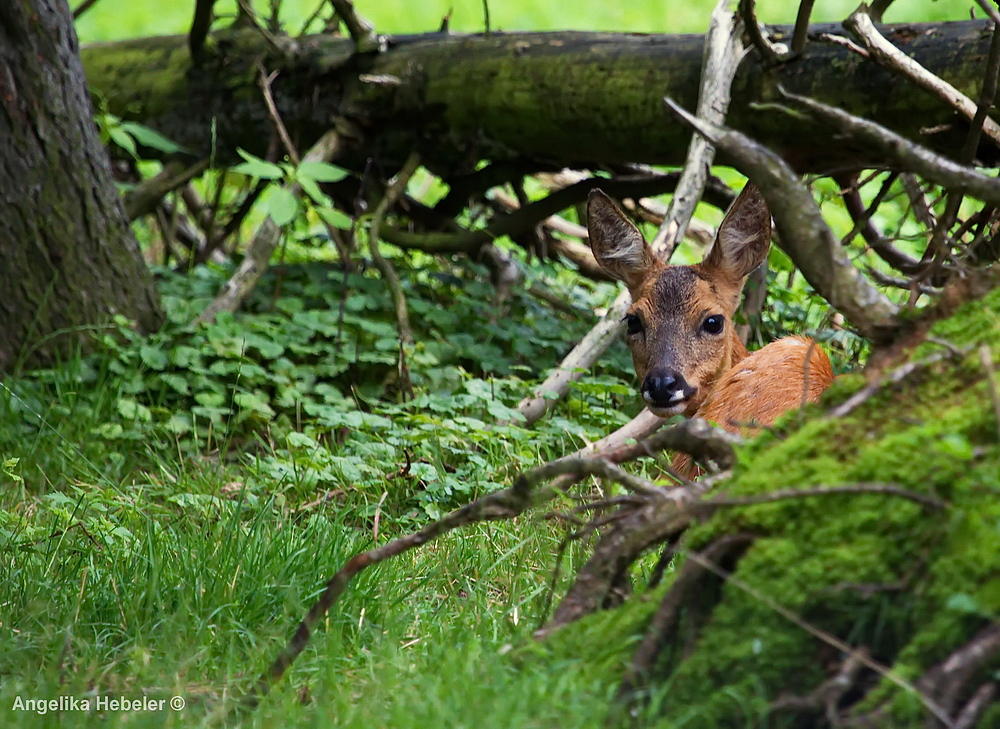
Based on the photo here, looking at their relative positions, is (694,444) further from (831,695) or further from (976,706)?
(976,706)

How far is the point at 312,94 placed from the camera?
616 centimetres

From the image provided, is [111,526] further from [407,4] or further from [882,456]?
[407,4]

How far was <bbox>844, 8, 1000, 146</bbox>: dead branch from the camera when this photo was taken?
412cm

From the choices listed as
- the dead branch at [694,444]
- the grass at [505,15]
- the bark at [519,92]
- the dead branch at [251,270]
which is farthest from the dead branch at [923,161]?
the grass at [505,15]

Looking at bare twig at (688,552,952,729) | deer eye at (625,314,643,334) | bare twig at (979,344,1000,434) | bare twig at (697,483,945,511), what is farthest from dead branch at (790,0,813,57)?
bare twig at (688,552,952,729)

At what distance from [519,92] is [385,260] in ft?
3.64

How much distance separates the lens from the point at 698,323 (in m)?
4.44

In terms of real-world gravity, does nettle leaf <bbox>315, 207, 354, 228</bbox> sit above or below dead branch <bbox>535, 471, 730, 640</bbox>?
above

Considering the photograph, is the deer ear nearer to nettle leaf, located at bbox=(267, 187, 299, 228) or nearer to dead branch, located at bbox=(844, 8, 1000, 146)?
dead branch, located at bbox=(844, 8, 1000, 146)

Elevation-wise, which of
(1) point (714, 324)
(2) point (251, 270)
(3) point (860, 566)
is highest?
(3) point (860, 566)

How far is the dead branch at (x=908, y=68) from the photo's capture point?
13.5ft

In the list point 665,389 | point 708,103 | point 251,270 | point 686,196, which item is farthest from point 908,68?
point 251,270

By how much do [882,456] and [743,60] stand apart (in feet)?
10.7

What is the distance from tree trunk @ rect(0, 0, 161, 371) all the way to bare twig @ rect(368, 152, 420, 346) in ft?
4.18
